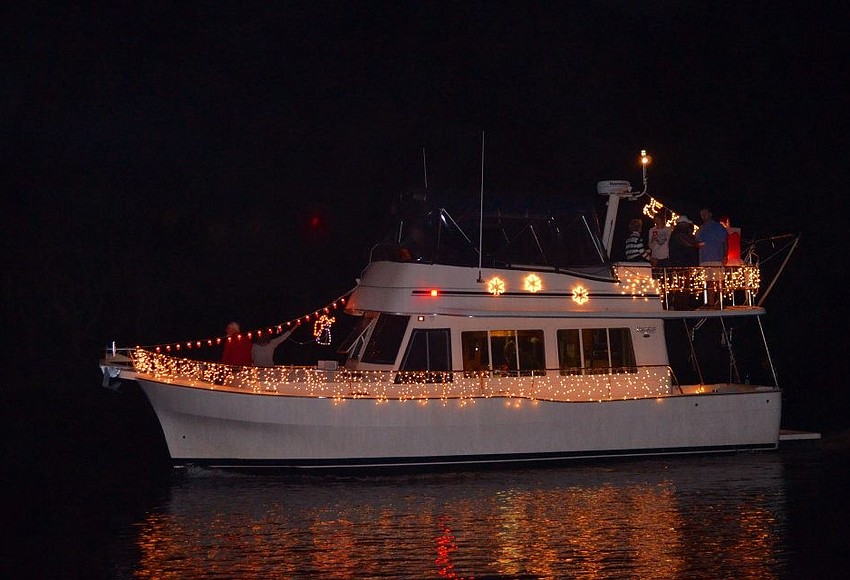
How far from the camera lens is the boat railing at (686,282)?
20.4 meters

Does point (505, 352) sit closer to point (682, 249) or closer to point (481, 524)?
point (682, 249)

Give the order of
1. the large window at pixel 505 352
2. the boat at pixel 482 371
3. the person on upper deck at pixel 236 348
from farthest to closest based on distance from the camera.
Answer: the person on upper deck at pixel 236 348, the large window at pixel 505 352, the boat at pixel 482 371

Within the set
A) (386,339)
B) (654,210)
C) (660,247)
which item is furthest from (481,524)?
(654,210)

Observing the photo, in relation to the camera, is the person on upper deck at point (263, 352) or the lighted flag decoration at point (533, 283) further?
the person on upper deck at point (263, 352)

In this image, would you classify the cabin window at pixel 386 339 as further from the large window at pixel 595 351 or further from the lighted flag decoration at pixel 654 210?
the lighted flag decoration at pixel 654 210

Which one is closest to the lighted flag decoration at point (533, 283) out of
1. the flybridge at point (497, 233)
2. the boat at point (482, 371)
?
the boat at point (482, 371)

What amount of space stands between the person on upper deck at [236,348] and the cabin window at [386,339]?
6.52 feet

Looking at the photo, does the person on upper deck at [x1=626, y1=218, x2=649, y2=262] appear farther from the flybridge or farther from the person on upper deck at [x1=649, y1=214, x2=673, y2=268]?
the flybridge

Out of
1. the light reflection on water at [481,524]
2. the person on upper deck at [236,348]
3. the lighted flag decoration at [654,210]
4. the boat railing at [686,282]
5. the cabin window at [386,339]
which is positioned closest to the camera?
the light reflection on water at [481,524]

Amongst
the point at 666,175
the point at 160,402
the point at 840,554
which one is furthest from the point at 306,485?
the point at 666,175

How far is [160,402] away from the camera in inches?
731

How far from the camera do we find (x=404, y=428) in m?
18.7

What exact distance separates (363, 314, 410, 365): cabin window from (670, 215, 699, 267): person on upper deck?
4763 millimetres

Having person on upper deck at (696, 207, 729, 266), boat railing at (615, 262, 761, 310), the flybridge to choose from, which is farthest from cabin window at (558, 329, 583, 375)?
person on upper deck at (696, 207, 729, 266)
